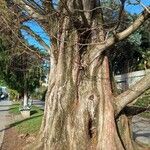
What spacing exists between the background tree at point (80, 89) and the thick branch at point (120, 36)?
0.02 metres

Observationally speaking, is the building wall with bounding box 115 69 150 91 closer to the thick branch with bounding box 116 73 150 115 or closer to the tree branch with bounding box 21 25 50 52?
the tree branch with bounding box 21 25 50 52

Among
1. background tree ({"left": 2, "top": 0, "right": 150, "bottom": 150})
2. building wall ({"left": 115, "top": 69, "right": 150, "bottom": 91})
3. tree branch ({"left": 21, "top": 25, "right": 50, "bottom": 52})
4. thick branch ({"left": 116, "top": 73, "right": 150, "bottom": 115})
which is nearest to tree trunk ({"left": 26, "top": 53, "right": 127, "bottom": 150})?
Answer: background tree ({"left": 2, "top": 0, "right": 150, "bottom": 150})

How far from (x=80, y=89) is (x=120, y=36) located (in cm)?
174

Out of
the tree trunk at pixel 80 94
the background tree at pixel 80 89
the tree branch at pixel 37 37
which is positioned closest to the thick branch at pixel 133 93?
the background tree at pixel 80 89

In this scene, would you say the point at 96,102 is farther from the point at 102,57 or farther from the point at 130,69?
the point at 130,69

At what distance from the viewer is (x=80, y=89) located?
1156cm

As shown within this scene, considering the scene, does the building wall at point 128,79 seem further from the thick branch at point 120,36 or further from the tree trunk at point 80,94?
the thick branch at point 120,36

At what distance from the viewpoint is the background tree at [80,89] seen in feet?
36.6

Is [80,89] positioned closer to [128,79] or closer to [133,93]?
[133,93]

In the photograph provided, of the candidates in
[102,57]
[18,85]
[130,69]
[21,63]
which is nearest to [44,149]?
[102,57]

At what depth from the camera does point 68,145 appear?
11336mm

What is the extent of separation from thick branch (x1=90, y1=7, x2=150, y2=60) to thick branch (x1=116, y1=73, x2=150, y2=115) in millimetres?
1064

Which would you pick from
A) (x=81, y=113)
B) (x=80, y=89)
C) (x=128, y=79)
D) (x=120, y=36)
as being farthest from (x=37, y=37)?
(x=128, y=79)

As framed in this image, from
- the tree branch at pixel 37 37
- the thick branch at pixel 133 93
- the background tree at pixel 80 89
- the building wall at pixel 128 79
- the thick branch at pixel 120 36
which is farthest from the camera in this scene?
the building wall at pixel 128 79
